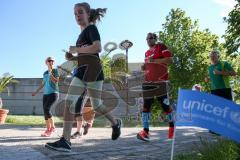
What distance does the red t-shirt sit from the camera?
7277mm

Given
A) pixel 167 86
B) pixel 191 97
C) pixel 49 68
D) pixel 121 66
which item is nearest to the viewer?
pixel 191 97

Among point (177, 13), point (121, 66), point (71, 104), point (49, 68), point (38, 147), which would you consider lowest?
point (38, 147)

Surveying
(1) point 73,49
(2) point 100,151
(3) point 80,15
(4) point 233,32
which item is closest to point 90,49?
(1) point 73,49

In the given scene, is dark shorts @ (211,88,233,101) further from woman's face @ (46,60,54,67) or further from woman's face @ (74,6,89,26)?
woman's face @ (74,6,89,26)

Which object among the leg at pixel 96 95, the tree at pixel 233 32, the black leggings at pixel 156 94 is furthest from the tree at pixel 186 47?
the leg at pixel 96 95

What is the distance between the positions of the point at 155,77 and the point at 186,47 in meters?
24.4

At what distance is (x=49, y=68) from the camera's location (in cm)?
867

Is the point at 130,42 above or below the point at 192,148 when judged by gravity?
above

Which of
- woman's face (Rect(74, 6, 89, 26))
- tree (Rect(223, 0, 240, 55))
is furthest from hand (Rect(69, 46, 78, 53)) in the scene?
tree (Rect(223, 0, 240, 55))

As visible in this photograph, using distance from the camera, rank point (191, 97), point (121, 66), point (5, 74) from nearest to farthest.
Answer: point (191, 97) < point (5, 74) < point (121, 66)

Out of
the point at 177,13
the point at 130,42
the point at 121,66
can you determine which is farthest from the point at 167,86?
the point at 177,13

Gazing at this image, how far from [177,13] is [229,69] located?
25.0 m

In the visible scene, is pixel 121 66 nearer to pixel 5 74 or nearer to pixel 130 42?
pixel 130 42

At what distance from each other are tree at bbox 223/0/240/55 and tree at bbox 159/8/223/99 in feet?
29.5
